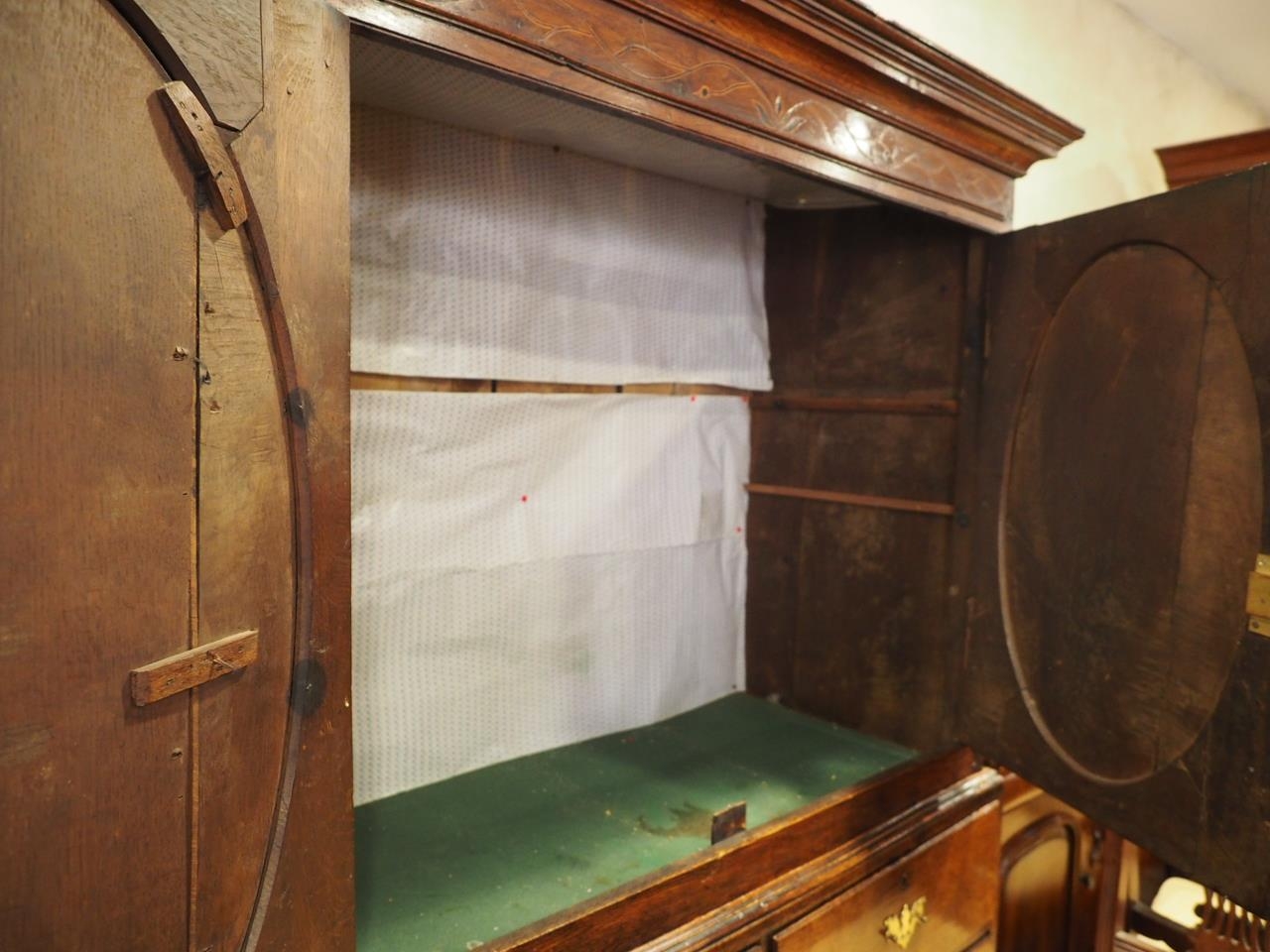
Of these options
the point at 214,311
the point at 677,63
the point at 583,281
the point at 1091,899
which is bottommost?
the point at 1091,899

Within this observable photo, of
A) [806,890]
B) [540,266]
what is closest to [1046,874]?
[806,890]

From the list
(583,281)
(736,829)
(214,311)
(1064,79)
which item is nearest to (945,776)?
(736,829)

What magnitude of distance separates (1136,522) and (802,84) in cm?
64

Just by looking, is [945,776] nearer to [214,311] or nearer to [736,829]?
[736,829]

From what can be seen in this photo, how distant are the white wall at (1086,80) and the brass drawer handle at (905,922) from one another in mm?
1399

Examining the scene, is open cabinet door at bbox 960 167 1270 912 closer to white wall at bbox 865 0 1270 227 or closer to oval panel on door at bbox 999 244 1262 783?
oval panel on door at bbox 999 244 1262 783

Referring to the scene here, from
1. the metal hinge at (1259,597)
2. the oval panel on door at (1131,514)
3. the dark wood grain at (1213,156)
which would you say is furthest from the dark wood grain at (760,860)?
the dark wood grain at (1213,156)

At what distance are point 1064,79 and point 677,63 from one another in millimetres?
1518

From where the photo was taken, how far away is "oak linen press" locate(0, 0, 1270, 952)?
1.46ft

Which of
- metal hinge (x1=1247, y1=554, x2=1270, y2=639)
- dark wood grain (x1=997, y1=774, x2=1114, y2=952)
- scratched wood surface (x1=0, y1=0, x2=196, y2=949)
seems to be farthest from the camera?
dark wood grain (x1=997, y1=774, x2=1114, y2=952)

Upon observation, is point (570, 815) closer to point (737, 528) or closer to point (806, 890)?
point (806, 890)

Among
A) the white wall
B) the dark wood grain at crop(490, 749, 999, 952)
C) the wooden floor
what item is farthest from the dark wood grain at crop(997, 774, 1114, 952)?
the white wall

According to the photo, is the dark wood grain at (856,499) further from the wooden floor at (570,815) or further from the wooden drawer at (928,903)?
the wooden drawer at (928,903)

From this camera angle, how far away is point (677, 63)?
30.3 inches
